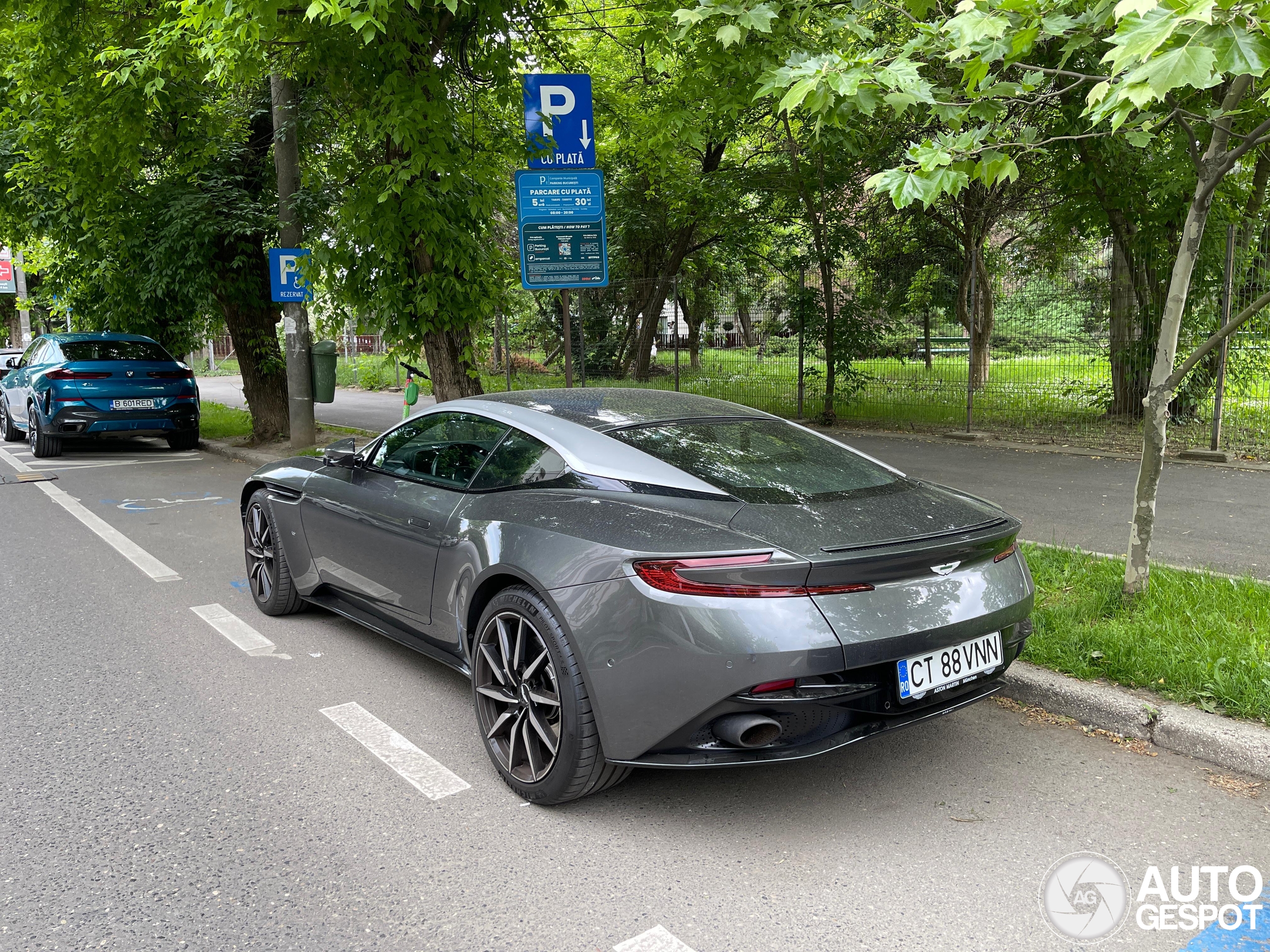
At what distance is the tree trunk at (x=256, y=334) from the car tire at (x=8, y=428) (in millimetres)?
4246

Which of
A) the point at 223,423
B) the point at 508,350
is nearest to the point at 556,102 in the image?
the point at 508,350

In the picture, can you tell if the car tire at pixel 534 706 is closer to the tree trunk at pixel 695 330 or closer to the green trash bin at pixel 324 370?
the tree trunk at pixel 695 330

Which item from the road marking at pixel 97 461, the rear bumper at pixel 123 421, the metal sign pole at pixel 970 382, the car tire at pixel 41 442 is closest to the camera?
the metal sign pole at pixel 970 382

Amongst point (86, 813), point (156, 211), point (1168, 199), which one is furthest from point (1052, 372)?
point (156, 211)

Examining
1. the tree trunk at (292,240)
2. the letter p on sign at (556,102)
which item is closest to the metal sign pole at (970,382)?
the letter p on sign at (556,102)

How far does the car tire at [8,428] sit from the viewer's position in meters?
15.9

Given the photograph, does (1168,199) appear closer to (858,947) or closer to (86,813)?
(858,947)

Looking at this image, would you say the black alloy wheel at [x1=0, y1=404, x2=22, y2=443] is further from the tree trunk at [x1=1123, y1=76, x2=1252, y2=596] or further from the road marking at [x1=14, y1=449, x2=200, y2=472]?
the tree trunk at [x1=1123, y1=76, x2=1252, y2=596]

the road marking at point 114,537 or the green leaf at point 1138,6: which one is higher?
the green leaf at point 1138,6

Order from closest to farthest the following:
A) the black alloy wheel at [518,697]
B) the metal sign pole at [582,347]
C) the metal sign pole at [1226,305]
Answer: the black alloy wheel at [518,697], the metal sign pole at [1226,305], the metal sign pole at [582,347]

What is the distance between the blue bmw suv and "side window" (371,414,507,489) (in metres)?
10.3

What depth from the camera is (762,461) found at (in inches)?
149

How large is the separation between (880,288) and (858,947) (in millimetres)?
12249

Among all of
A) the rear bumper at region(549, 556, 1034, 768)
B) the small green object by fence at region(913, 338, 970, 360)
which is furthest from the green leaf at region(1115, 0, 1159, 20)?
the small green object by fence at region(913, 338, 970, 360)
